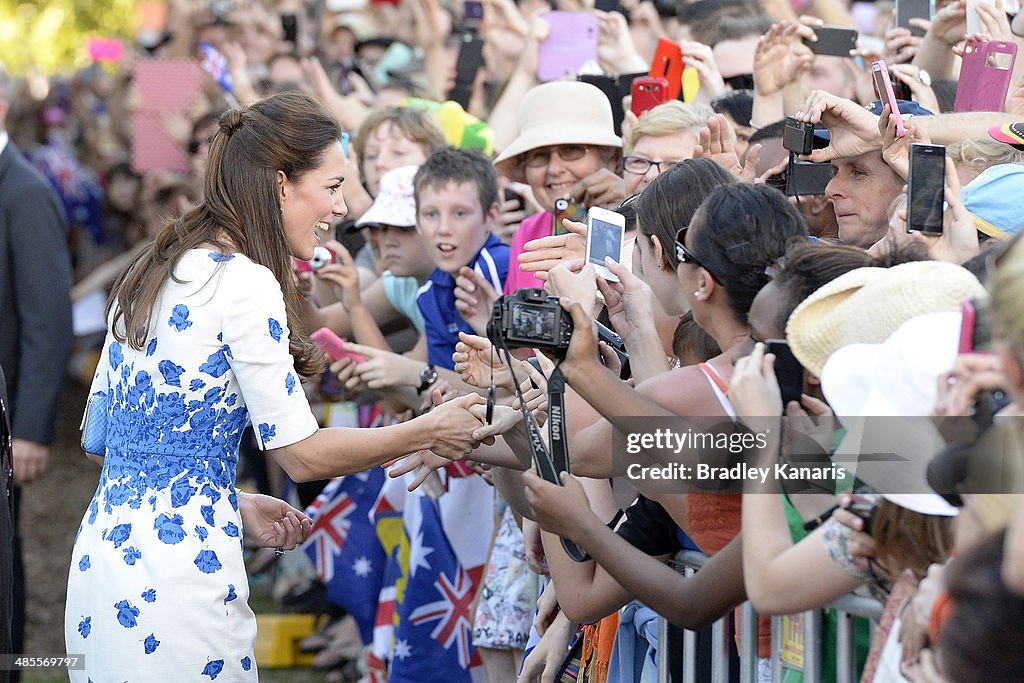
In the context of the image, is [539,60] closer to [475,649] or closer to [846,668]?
[475,649]

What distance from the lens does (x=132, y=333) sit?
10.2 ft

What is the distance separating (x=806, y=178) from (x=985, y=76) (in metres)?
0.79

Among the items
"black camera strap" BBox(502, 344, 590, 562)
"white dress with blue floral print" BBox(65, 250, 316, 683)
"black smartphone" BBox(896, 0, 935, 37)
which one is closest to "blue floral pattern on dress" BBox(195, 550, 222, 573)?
"white dress with blue floral print" BBox(65, 250, 316, 683)

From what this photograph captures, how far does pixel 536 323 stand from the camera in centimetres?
282

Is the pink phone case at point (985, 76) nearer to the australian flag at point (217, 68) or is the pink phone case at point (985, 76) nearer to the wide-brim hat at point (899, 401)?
the wide-brim hat at point (899, 401)

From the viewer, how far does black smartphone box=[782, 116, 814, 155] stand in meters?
3.65

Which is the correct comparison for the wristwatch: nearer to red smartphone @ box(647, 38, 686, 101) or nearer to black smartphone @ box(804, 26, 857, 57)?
red smartphone @ box(647, 38, 686, 101)

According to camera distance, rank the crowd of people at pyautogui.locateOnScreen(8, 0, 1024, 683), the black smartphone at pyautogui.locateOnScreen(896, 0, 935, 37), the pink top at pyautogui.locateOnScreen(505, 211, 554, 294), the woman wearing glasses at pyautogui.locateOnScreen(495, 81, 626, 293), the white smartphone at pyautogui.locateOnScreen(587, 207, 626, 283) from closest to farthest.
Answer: the crowd of people at pyautogui.locateOnScreen(8, 0, 1024, 683) < the white smartphone at pyautogui.locateOnScreen(587, 207, 626, 283) < the pink top at pyautogui.locateOnScreen(505, 211, 554, 294) < the woman wearing glasses at pyautogui.locateOnScreen(495, 81, 626, 293) < the black smartphone at pyautogui.locateOnScreen(896, 0, 935, 37)

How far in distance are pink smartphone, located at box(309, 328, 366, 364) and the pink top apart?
62cm

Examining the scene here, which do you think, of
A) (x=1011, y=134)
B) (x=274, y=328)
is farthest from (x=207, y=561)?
(x=1011, y=134)

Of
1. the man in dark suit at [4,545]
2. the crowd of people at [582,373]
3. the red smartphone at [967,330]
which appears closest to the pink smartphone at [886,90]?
the crowd of people at [582,373]

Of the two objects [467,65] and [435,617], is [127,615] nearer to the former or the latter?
[435,617]

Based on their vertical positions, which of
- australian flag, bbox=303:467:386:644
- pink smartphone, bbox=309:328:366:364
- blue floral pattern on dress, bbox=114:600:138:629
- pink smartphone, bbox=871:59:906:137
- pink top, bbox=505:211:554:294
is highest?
pink smartphone, bbox=871:59:906:137

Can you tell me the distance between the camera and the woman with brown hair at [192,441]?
3059mm
